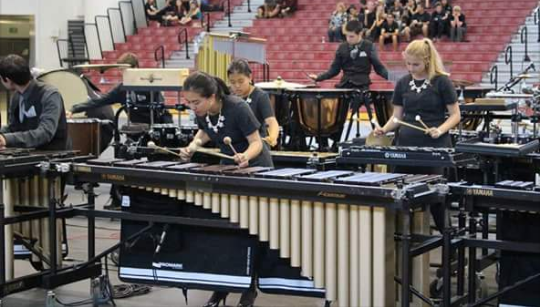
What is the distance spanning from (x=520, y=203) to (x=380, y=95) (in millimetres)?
5587

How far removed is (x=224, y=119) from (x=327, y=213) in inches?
46.7

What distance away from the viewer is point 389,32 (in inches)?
801

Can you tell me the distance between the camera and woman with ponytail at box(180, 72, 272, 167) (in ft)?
18.2

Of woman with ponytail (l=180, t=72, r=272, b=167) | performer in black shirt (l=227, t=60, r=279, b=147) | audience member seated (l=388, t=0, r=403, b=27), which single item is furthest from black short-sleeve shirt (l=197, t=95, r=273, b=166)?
audience member seated (l=388, t=0, r=403, b=27)

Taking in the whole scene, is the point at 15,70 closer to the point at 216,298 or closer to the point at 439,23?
the point at 216,298

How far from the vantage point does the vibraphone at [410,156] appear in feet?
20.3

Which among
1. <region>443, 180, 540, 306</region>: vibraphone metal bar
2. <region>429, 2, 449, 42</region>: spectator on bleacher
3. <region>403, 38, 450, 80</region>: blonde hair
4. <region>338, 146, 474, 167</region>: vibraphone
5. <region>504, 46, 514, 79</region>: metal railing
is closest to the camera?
<region>443, 180, 540, 306</region>: vibraphone metal bar

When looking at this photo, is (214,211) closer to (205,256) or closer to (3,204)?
(205,256)

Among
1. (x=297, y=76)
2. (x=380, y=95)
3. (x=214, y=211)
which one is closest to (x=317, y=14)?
(x=297, y=76)

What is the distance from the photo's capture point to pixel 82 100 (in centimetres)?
1043

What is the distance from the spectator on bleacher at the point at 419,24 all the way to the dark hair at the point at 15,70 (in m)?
14.7

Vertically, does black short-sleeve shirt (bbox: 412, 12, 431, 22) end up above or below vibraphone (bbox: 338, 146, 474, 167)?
above

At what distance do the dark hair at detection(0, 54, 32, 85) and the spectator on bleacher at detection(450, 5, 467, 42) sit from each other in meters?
14.8

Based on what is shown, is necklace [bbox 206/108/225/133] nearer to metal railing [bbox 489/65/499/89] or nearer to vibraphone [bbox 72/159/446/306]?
vibraphone [bbox 72/159/446/306]
